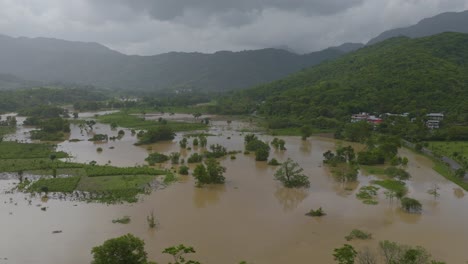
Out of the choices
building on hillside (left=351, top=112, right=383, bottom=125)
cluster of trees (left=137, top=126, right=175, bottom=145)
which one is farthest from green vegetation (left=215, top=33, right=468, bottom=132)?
cluster of trees (left=137, top=126, right=175, bottom=145)

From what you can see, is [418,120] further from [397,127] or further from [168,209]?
[168,209]

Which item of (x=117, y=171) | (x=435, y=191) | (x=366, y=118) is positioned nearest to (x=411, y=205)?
(x=435, y=191)

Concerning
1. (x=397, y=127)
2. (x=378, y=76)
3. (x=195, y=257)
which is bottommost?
(x=195, y=257)

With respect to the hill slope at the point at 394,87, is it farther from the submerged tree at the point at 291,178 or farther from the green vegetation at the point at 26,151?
the green vegetation at the point at 26,151

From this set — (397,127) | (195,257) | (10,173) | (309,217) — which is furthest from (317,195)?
(397,127)

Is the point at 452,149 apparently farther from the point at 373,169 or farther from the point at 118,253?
the point at 118,253

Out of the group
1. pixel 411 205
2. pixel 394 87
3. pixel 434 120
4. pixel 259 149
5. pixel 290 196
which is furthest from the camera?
pixel 394 87
